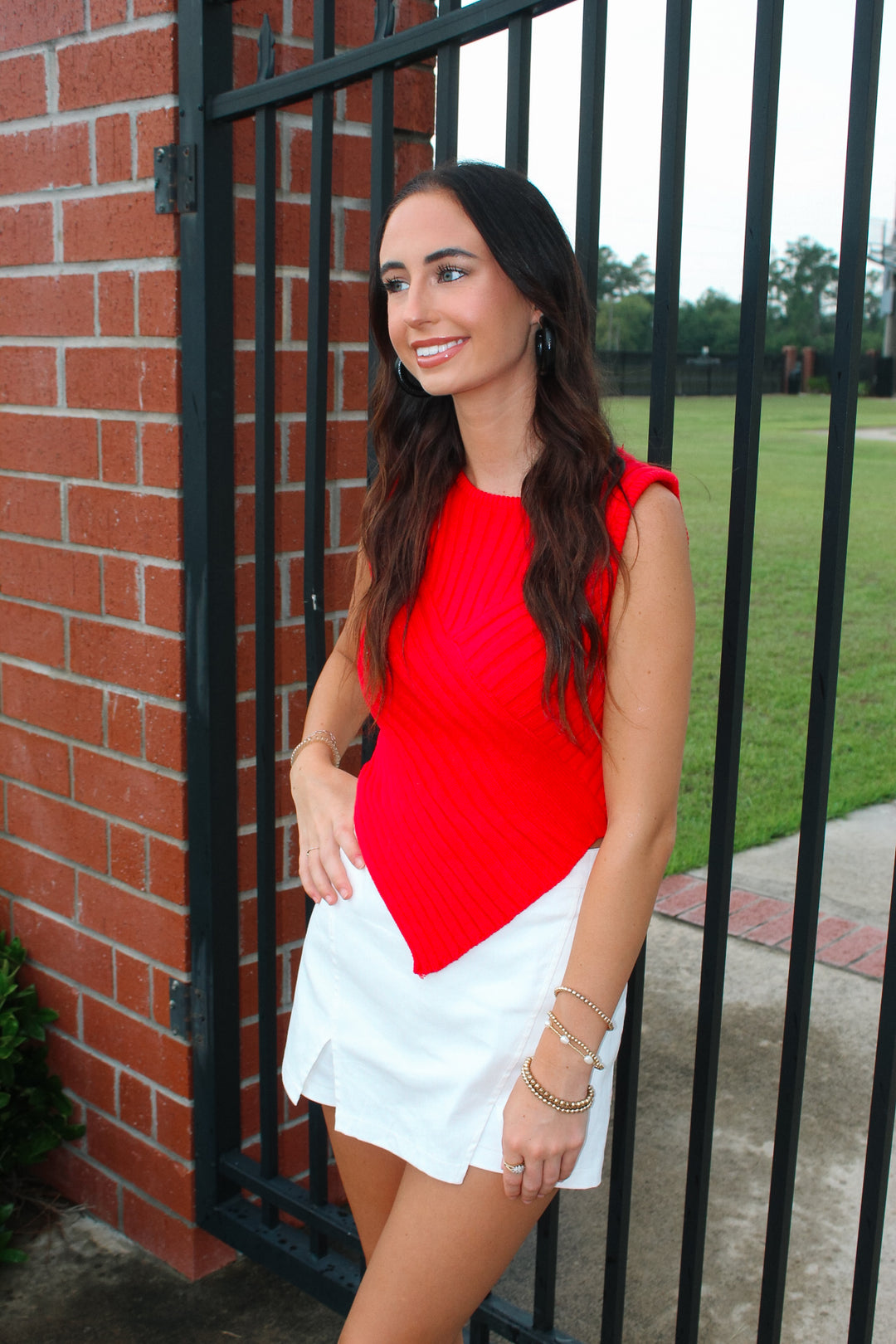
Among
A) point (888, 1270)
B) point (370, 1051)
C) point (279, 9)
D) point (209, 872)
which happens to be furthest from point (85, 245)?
point (888, 1270)

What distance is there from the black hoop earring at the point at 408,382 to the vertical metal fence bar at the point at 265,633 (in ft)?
1.85

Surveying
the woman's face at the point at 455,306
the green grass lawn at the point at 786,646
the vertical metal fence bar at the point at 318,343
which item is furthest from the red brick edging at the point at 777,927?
Result: the woman's face at the point at 455,306

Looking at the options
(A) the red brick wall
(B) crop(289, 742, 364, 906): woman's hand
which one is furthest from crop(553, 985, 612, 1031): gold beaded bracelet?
(A) the red brick wall

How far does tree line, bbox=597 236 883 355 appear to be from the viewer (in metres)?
35.8

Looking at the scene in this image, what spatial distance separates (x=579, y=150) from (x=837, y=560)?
26.5 inches

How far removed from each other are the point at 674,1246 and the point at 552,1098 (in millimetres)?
1507

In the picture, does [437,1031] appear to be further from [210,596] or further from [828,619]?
[210,596]

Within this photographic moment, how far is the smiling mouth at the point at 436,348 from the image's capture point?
1588 millimetres

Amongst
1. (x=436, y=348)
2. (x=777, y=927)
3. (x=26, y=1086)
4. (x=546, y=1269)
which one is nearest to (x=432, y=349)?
(x=436, y=348)

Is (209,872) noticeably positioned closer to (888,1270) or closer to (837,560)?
(837,560)

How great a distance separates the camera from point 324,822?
187 centimetres

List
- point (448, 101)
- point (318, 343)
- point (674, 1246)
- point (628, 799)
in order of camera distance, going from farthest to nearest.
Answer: point (674, 1246) → point (318, 343) → point (448, 101) → point (628, 799)

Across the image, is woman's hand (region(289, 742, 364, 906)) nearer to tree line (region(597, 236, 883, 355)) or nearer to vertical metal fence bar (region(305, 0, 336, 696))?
vertical metal fence bar (region(305, 0, 336, 696))

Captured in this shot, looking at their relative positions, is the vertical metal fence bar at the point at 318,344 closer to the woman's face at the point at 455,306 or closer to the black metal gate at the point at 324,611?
the black metal gate at the point at 324,611
